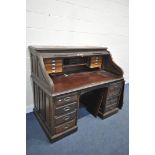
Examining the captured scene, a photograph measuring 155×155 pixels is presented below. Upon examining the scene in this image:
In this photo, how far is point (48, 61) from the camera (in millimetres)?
2150

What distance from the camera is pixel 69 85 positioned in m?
2.05

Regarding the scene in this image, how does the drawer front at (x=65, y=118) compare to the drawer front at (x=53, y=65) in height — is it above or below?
below

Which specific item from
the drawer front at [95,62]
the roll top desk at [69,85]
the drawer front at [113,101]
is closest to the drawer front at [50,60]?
the roll top desk at [69,85]

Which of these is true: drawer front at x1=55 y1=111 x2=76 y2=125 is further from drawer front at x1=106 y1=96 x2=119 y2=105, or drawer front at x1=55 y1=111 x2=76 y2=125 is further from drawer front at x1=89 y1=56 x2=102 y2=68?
drawer front at x1=89 y1=56 x2=102 y2=68

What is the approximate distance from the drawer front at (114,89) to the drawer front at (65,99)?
742 mm

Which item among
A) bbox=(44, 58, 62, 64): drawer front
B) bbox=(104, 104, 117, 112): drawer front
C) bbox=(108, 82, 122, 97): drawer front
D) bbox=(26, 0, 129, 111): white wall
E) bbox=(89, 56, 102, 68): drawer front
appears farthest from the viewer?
bbox=(89, 56, 102, 68): drawer front

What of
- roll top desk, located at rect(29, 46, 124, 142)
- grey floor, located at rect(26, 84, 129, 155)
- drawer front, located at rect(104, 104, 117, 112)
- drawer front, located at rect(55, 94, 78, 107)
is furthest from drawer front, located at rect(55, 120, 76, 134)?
drawer front, located at rect(104, 104, 117, 112)

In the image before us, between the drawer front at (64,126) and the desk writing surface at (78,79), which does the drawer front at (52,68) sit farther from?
the drawer front at (64,126)

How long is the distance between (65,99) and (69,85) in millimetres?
224

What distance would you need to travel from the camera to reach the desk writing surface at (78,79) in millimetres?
1991

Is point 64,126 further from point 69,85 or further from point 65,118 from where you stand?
point 69,85

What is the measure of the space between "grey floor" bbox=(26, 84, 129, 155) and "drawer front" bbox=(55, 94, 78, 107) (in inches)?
21.8

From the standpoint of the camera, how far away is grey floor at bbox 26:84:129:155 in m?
1.91

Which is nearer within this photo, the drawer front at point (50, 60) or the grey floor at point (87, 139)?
the grey floor at point (87, 139)
